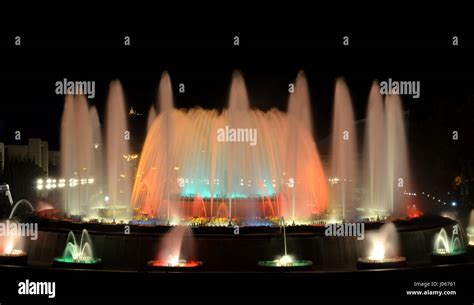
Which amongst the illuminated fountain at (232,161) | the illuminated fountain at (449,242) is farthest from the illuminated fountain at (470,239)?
the illuminated fountain at (232,161)

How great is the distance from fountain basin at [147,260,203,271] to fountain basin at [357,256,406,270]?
160 inches

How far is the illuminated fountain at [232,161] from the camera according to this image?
77.7 feet

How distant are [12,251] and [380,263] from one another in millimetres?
10447

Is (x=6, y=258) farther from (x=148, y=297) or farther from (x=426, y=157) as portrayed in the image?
(x=426, y=157)

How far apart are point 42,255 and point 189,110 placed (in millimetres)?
9902

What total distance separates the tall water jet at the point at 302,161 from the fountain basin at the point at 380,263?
23.9ft

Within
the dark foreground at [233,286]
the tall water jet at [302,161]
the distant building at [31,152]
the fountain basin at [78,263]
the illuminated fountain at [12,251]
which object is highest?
the distant building at [31,152]

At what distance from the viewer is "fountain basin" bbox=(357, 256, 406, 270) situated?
52.3 feet

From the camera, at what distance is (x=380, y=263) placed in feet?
52.2

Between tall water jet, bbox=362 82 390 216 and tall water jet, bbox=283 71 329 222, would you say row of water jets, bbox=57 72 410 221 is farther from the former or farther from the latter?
tall water jet, bbox=362 82 390 216

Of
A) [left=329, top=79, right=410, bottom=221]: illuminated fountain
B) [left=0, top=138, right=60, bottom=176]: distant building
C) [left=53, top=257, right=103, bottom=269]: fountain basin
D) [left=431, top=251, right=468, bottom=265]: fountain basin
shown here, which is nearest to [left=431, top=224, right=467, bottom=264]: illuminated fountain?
[left=431, top=251, right=468, bottom=265]: fountain basin

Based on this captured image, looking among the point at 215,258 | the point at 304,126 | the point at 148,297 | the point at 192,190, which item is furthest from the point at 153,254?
the point at 304,126

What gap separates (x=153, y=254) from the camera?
1703 cm

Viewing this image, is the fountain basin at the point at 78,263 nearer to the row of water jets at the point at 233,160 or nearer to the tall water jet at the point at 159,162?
the row of water jets at the point at 233,160
